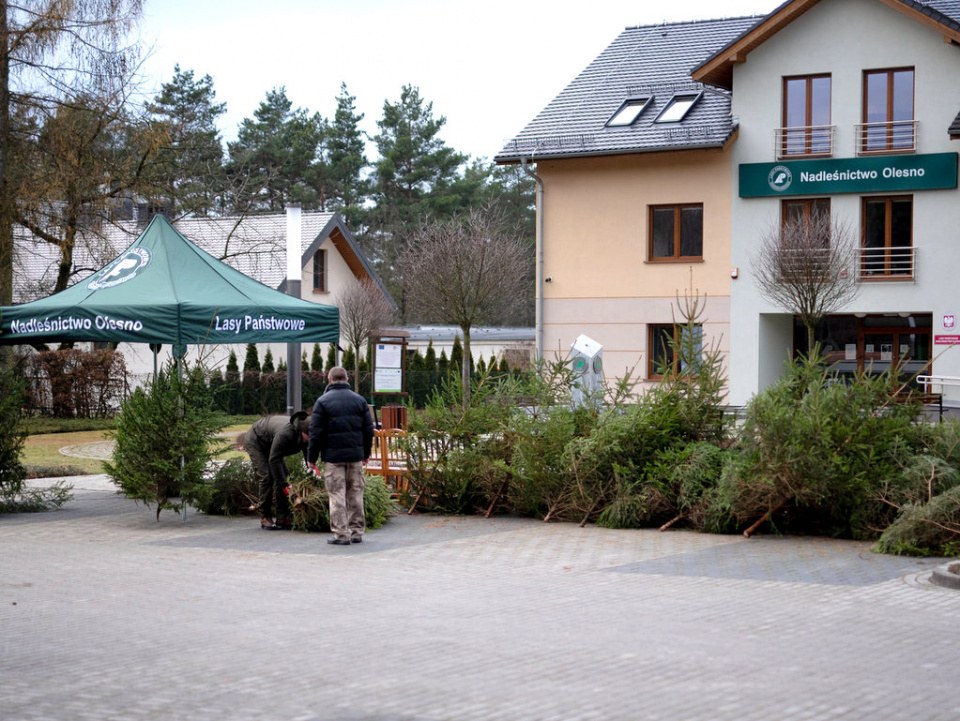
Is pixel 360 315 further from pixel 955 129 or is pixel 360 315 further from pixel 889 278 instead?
pixel 955 129

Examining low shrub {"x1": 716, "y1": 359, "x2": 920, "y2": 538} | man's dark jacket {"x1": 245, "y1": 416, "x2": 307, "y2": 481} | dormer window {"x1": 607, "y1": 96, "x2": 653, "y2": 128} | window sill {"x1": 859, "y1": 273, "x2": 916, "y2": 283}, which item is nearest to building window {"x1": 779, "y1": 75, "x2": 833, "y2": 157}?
window sill {"x1": 859, "y1": 273, "x2": 916, "y2": 283}

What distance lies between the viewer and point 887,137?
91.0 ft

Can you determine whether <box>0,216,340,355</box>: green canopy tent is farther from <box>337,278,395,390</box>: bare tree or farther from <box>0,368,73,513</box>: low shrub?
<box>337,278,395,390</box>: bare tree

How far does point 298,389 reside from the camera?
45.9 feet

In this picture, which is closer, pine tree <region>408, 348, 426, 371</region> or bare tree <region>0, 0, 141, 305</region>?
bare tree <region>0, 0, 141, 305</region>

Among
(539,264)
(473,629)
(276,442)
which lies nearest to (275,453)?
(276,442)

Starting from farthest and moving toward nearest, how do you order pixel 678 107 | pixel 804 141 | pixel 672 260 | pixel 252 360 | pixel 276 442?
pixel 252 360, pixel 678 107, pixel 672 260, pixel 804 141, pixel 276 442

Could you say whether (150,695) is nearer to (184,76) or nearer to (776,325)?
(776,325)

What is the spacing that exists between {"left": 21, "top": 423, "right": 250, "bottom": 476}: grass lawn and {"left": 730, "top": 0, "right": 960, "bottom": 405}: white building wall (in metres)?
13.6

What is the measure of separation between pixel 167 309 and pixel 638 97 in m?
21.6

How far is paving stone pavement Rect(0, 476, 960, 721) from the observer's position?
567 centimetres

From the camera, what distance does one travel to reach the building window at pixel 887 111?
2766 cm

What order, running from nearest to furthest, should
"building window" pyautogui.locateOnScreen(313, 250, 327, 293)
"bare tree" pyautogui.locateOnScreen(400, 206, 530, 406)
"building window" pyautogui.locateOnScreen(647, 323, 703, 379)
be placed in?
"building window" pyautogui.locateOnScreen(647, 323, 703, 379) → "bare tree" pyautogui.locateOnScreen(400, 206, 530, 406) → "building window" pyautogui.locateOnScreen(313, 250, 327, 293)

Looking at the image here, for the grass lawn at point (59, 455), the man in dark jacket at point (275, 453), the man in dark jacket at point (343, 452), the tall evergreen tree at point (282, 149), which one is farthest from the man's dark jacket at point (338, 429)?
the tall evergreen tree at point (282, 149)
